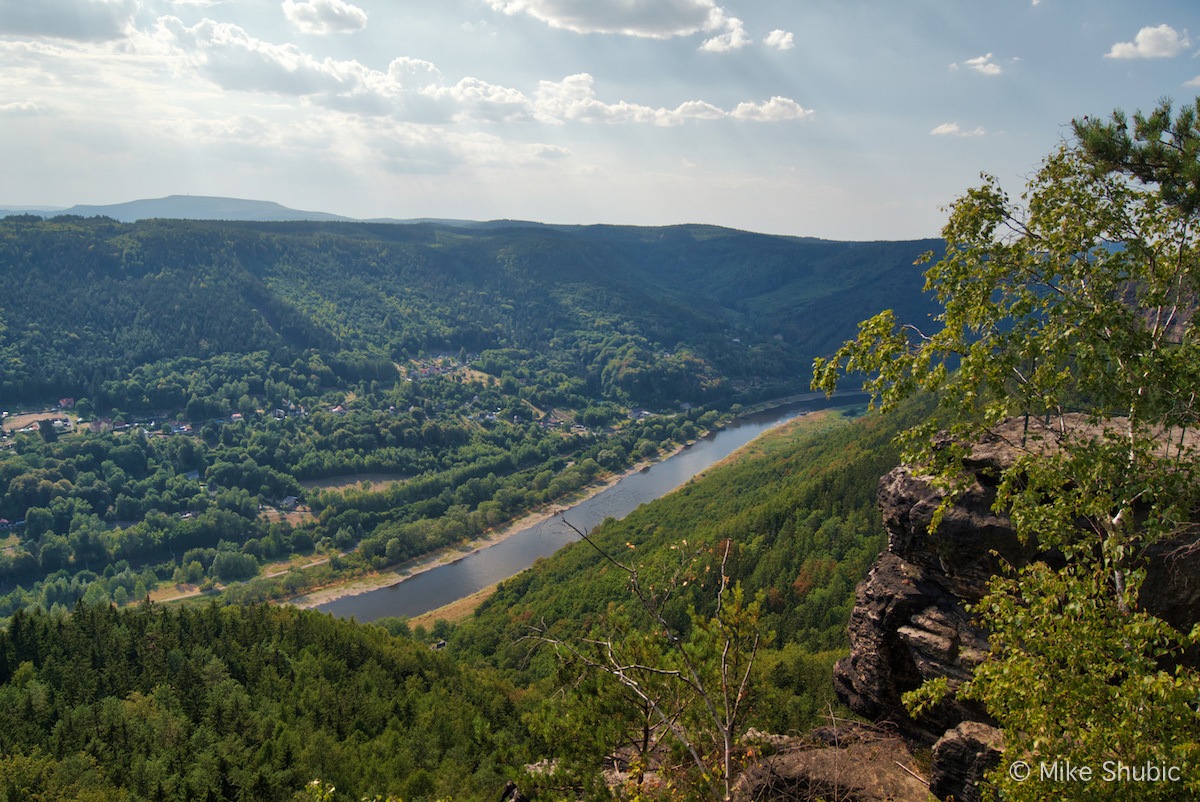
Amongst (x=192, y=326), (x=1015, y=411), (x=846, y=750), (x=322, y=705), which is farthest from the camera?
(x=192, y=326)

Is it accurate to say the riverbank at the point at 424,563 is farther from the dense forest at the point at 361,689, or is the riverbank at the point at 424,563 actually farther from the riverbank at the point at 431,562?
the dense forest at the point at 361,689

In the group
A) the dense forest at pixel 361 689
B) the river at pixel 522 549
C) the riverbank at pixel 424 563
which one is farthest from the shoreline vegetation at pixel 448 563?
the dense forest at pixel 361 689

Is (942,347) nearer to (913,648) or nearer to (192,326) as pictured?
(913,648)

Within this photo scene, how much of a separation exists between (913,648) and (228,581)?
262 feet

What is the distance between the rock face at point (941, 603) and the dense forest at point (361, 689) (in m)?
2.14

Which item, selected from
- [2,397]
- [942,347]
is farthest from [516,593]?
[2,397]

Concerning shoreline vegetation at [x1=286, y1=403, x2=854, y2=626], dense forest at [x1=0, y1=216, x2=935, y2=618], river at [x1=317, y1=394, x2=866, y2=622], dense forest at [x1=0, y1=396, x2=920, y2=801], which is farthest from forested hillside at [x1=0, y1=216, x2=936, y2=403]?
dense forest at [x1=0, y1=396, x2=920, y2=801]

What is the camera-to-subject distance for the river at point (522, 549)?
70.4m

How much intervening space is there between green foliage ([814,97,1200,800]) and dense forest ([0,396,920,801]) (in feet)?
11.2

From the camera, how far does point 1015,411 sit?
8.95 metres

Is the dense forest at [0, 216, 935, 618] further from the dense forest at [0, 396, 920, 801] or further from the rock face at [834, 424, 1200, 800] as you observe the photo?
the rock face at [834, 424, 1200, 800]

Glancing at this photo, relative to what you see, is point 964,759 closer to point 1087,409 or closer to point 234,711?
point 1087,409

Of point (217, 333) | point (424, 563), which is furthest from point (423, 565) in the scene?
point (217, 333)

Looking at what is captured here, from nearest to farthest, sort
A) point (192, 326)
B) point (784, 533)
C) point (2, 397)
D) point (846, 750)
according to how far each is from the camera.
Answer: point (846, 750) < point (784, 533) < point (2, 397) < point (192, 326)
